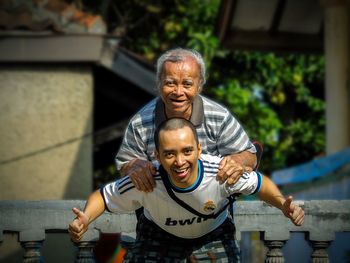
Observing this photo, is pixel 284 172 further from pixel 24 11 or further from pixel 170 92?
pixel 170 92

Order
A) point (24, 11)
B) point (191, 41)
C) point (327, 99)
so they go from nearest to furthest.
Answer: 1. point (24, 11)
2. point (327, 99)
3. point (191, 41)

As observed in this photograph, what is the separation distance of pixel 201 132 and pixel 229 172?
1.27ft

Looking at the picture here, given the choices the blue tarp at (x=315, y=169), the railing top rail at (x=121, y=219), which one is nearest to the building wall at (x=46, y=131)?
the blue tarp at (x=315, y=169)

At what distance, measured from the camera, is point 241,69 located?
58.8 ft

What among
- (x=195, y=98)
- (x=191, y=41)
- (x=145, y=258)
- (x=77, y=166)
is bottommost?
(x=145, y=258)

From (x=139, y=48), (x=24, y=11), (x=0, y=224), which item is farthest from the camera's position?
(x=139, y=48)

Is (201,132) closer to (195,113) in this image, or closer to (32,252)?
(195,113)

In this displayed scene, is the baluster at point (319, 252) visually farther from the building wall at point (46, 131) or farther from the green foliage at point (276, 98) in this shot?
the green foliage at point (276, 98)

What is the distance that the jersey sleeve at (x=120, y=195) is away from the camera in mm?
4984

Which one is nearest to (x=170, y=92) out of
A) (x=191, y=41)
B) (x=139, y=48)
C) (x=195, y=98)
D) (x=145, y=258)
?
(x=195, y=98)

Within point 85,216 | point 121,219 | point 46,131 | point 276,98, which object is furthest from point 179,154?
point 276,98

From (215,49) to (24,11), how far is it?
21.7 feet

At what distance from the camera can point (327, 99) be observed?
1237cm

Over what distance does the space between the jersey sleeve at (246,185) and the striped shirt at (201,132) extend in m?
0.27
